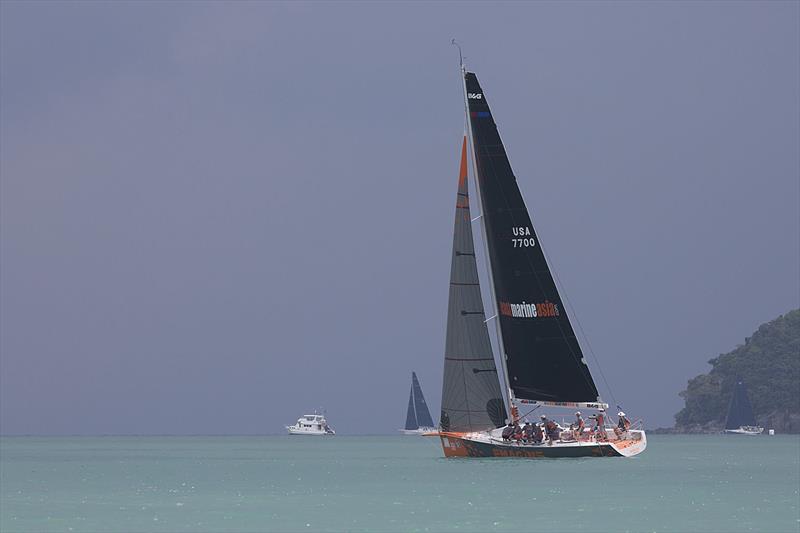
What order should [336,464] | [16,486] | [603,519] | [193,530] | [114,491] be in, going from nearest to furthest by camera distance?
[193,530], [603,519], [114,491], [16,486], [336,464]

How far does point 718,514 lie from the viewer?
169 feet

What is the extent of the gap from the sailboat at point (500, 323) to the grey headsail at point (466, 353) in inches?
2.0

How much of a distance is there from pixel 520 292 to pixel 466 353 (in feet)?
14.3

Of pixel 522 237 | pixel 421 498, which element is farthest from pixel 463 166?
pixel 421 498

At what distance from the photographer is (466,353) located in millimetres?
77438

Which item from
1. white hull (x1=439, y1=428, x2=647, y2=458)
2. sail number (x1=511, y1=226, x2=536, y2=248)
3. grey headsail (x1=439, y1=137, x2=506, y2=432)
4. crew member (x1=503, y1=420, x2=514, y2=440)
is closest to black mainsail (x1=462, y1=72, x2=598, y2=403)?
sail number (x1=511, y1=226, x2=536, y2=248)

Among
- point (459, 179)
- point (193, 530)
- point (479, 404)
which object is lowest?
point (193, 530)

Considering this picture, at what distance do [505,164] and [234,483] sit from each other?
71.2ft

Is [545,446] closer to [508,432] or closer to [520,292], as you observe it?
[508,432]

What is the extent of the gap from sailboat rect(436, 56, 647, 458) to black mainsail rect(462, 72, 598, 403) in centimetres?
5

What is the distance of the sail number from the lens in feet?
255

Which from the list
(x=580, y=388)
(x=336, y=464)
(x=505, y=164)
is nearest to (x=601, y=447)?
(x=580, y=388)

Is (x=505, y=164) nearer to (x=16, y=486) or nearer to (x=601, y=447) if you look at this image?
(x=601, y=447)

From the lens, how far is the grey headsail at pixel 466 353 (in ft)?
253
